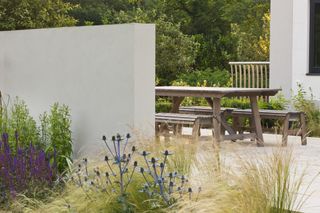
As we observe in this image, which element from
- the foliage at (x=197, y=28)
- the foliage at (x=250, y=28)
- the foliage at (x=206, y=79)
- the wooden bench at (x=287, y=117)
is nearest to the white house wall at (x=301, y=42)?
the wooden bench at (x=287, y=117)

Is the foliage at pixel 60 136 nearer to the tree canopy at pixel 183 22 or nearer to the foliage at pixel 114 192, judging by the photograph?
the foliage at pixel 114 192

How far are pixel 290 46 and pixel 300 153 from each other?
5.91 meters

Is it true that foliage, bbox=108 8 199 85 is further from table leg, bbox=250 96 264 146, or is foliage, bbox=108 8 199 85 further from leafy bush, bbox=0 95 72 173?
leafy bush, bbox=0 95 72 173

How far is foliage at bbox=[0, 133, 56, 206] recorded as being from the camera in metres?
6.47

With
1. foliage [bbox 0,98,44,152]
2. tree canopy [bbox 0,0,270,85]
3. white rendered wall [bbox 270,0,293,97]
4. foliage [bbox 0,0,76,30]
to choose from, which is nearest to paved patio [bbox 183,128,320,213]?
foliage [bbox 0,98,44,152]

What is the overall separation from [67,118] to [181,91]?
3019 mm

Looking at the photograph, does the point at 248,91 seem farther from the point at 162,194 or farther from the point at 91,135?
the point at 162,194

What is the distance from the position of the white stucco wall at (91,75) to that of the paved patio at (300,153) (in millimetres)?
911

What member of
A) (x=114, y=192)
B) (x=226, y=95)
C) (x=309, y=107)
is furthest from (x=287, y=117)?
(x=114, y=192)

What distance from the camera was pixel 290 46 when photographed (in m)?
15.2

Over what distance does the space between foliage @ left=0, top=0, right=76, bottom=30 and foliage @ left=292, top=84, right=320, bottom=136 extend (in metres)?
4.54

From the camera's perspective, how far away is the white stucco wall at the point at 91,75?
24.7 ft

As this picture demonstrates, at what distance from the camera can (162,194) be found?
5336 mm

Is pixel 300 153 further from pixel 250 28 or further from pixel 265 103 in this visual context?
pixel 250 28
